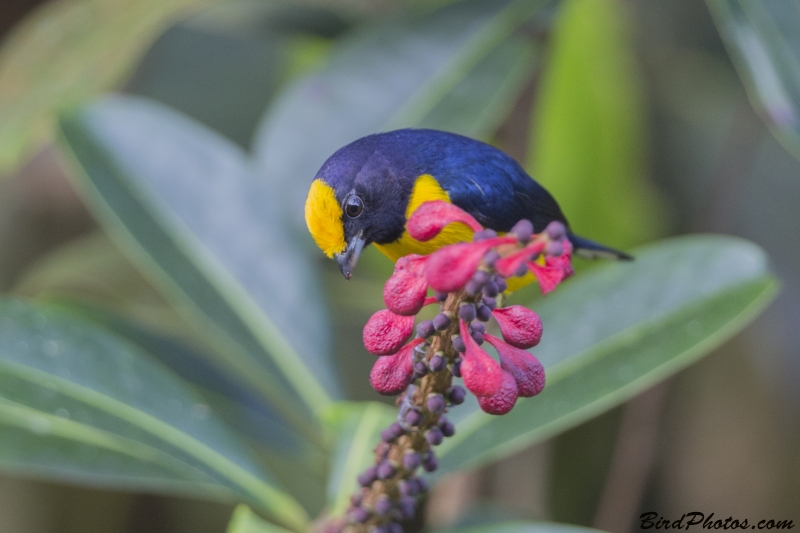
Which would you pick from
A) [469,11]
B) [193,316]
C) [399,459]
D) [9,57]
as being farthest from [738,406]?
[9,57]

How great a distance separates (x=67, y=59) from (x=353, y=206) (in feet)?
3.50

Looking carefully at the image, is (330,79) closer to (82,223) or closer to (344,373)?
(344,373)

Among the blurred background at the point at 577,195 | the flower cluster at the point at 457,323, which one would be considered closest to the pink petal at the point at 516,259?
the flower cluster at the point at 457,323

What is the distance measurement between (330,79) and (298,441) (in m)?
0.77

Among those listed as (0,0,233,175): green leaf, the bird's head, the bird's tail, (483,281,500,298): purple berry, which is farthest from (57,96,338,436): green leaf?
(483,281,500,298): purple berry

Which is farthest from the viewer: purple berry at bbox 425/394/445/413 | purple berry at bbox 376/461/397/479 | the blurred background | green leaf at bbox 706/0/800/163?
the blurred background

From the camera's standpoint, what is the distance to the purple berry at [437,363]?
24.0 inches

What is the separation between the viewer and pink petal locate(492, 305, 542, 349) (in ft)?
1.92

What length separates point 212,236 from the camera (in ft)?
4.83

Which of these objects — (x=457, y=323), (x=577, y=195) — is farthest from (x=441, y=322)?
(x=577, y=195)

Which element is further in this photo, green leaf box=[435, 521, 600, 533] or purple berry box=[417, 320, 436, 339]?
green leaf box=[435, 521, 600, 533]

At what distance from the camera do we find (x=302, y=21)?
199cm

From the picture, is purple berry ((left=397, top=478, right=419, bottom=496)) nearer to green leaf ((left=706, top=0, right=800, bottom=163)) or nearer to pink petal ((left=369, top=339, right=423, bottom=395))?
pink petal ((left=369, top=339, right=423, bottom=395))

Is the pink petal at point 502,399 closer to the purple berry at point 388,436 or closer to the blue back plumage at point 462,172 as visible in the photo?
the purple berry at point 388,436
